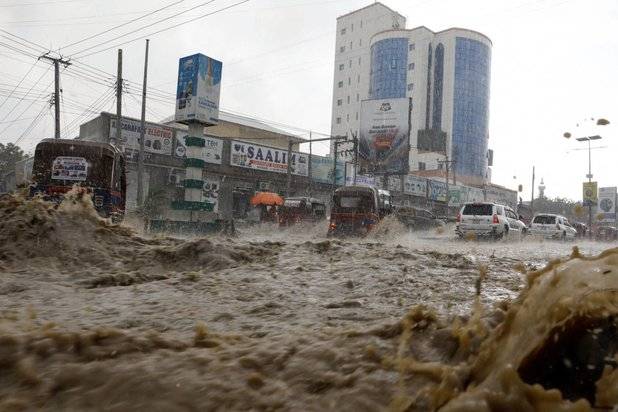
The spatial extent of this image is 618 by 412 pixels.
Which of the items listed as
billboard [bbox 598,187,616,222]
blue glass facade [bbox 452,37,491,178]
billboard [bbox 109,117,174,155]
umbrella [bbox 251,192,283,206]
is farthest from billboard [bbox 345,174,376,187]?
blue glass facade [bbox 452,37,491,178]

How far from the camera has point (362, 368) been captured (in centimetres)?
229

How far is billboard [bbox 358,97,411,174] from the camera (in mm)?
33188

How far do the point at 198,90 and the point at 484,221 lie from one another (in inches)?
511

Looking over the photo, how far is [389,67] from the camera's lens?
2753 inches

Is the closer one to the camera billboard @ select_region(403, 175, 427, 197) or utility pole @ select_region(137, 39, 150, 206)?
utility pole @ select_region(137, 39, 150, 206)

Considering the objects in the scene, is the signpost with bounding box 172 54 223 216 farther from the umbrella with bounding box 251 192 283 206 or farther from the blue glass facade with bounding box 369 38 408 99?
the blue glass facade with bounding box 369 38 408 99

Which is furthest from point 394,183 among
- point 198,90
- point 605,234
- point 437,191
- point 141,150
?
point 141,150

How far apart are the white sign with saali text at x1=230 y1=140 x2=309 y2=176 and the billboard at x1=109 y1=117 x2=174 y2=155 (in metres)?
4.13

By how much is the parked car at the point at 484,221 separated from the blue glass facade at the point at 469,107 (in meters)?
55.6

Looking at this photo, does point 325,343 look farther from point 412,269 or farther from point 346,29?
point 346,29

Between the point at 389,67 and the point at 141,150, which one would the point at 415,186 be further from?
the point at 389,67

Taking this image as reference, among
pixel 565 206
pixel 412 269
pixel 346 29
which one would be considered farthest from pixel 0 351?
Answer: pixel 346 29

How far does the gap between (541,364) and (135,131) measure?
26.3 meters

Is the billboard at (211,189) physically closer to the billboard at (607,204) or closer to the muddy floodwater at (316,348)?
the muddy floodwater at (316,348)
